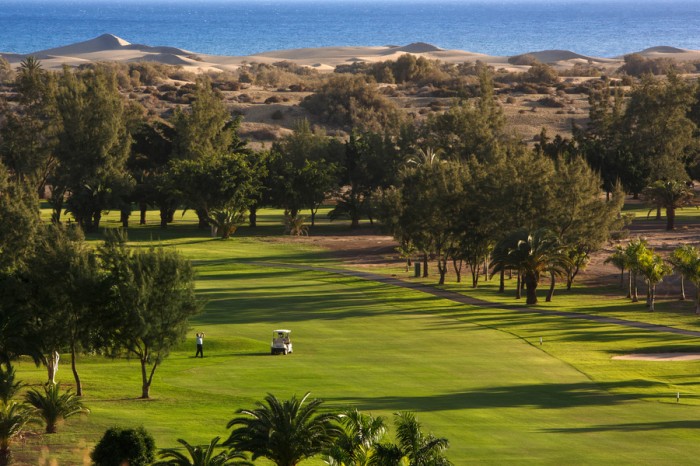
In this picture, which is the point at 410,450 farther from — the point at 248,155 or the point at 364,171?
the point at 364,171

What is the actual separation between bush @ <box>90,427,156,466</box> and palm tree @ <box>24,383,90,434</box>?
6397 mm

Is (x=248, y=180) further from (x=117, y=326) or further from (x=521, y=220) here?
(x=117, y=326)

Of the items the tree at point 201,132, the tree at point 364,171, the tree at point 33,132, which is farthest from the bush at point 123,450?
the tree at point 201,132

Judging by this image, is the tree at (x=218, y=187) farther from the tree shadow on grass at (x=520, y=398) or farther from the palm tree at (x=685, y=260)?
→ the tree shadow on grass at (x=520, y=398)

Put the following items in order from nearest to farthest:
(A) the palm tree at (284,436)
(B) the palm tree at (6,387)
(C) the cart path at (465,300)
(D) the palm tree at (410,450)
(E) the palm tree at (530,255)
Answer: (D) the palm tree at (410,450)
(A) the palm tree at (284,436)
(B) the palm tree at (6,387)
(C) the cart path at (465,300)
(E) the palm tree at (530,255)

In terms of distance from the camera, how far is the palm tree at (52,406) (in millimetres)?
39156

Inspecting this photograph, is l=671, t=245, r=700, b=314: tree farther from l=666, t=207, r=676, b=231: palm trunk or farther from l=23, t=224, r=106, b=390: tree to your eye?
l=23, t=224, r=106, b=390: tree

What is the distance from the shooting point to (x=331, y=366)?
51.9 metres

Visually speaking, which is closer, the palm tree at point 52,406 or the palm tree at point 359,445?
the palm tree at point 359,445

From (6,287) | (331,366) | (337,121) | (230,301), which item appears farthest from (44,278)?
(337,121)

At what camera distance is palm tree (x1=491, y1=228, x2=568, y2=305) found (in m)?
71.2

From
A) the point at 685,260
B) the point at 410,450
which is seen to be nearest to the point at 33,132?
the point at 685,260

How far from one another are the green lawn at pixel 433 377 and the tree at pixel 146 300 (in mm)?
2026

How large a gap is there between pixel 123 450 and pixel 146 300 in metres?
11.8
